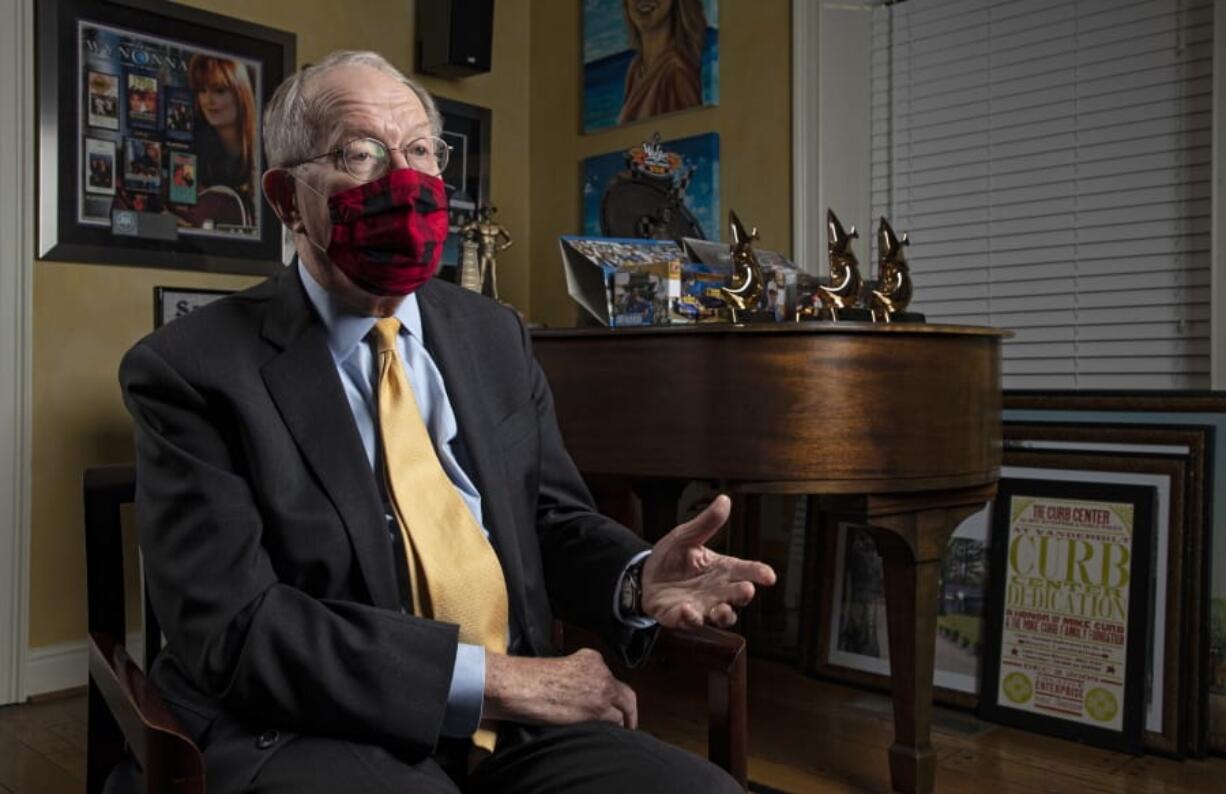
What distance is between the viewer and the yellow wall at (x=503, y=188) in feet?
10.2

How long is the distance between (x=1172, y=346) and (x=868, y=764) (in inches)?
53.2

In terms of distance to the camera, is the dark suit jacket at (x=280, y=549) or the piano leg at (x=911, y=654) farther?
the piano leg at (x=911, y=654)

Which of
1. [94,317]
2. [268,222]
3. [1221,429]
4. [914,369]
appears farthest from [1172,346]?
[94,317]

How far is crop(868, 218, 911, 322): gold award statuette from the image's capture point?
96.4 inches

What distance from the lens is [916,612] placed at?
2312 millimetres

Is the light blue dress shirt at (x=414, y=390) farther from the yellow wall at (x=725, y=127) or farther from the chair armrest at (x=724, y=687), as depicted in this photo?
the yellow wall at (x=725, y=127)

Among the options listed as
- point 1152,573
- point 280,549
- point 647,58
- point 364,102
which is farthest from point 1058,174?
point 280,549

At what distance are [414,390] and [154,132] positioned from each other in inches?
88.8

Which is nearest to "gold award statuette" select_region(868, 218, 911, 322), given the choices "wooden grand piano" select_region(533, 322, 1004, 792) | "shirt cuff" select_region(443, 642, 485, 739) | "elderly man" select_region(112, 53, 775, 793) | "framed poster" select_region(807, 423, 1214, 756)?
"wooden grand piano" select_region(533, 322, 1004, 792)

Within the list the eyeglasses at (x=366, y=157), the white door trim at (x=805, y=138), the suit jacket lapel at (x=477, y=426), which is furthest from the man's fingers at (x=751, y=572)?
the white door trim at (x=805, y=138)

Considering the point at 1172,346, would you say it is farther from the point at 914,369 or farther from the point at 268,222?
the point at 268,222

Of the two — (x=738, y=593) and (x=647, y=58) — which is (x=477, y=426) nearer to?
(x=738, y=593)

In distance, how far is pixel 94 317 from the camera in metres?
3.18

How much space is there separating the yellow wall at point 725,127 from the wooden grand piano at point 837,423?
132 cm
